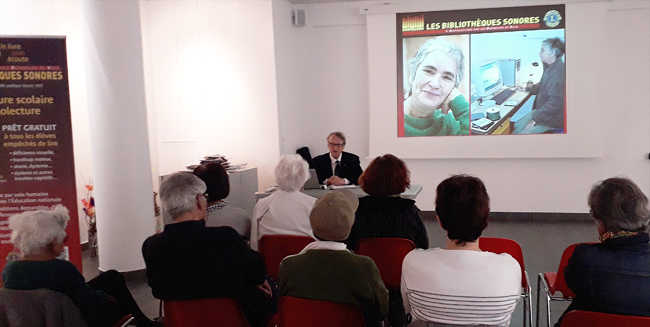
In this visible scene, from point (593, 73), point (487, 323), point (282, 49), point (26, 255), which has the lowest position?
point (487, 323)

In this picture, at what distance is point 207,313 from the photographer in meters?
2.20

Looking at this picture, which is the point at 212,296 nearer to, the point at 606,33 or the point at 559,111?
the point at 559,111

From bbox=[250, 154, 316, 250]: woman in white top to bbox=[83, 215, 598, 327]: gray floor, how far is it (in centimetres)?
142

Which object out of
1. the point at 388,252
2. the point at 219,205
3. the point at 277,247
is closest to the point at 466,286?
the point at 388,252

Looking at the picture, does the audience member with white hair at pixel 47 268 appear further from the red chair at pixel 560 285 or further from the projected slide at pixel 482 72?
the projected slide at pixel 482 72

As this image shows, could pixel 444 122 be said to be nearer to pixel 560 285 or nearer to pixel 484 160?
pixel 484 160

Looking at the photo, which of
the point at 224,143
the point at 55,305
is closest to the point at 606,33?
the point at 224,143

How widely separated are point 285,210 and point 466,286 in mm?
1555

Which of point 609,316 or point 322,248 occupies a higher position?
point 322,248

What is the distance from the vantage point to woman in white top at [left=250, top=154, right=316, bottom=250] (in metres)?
3.27

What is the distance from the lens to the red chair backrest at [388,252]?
285 centimetres

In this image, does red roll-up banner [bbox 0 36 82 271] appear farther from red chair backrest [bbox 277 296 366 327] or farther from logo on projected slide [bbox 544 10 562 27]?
logo on projected slide [bbox 544 10 562 27]

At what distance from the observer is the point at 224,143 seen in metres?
6.96

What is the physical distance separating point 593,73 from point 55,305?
671cm
